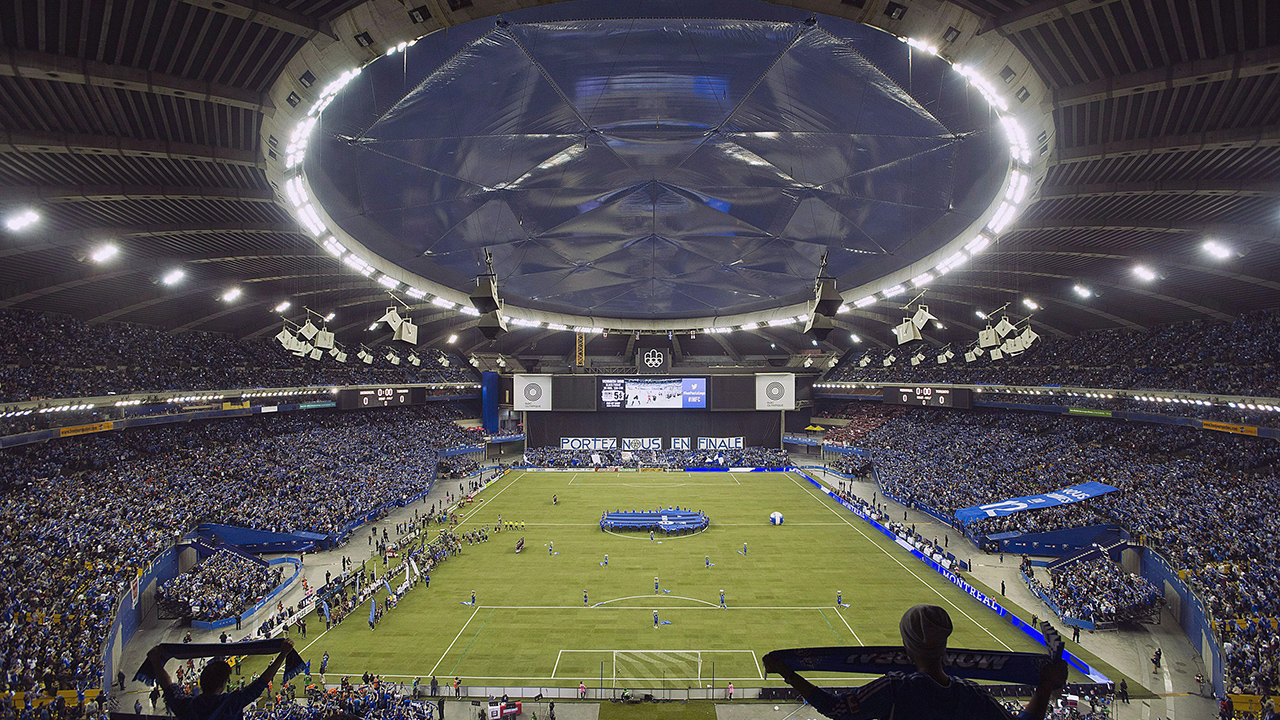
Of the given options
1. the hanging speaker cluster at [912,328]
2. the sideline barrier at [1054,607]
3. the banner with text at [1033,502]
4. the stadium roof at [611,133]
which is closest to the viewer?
the stadium roof at [611,133]

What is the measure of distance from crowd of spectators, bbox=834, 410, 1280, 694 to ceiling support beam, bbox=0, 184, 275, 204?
3488 cm

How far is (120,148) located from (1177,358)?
54.5 meters

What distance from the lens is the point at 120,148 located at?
14047 millimetres

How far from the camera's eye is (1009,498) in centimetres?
3794

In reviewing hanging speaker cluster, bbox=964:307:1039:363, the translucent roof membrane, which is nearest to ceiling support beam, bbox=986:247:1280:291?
hanging speaker cluster, bbox=964:307:1039:363

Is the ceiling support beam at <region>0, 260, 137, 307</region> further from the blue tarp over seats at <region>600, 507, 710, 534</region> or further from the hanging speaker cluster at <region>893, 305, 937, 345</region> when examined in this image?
the hanging speaker cluster at <region>893, 305, 937, 345</region>

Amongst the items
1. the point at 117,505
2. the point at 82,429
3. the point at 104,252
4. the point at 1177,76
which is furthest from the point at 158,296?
the point at 1177,76

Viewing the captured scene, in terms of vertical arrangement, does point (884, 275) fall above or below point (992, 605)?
above

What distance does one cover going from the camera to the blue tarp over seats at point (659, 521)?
1554 inches

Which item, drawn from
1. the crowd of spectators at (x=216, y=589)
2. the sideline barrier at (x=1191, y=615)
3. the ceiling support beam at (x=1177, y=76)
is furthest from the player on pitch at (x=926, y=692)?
the crowd of spectators at (x=216, y=589)

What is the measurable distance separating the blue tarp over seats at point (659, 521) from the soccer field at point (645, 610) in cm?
94

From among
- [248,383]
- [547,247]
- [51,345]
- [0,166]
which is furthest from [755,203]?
[248,383]

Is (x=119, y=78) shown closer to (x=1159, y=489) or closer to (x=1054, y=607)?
(x=1054, y=607)

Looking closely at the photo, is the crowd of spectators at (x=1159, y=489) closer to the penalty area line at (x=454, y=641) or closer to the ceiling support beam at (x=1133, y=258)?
the ceiling support beam at (x=1133, y=258)
